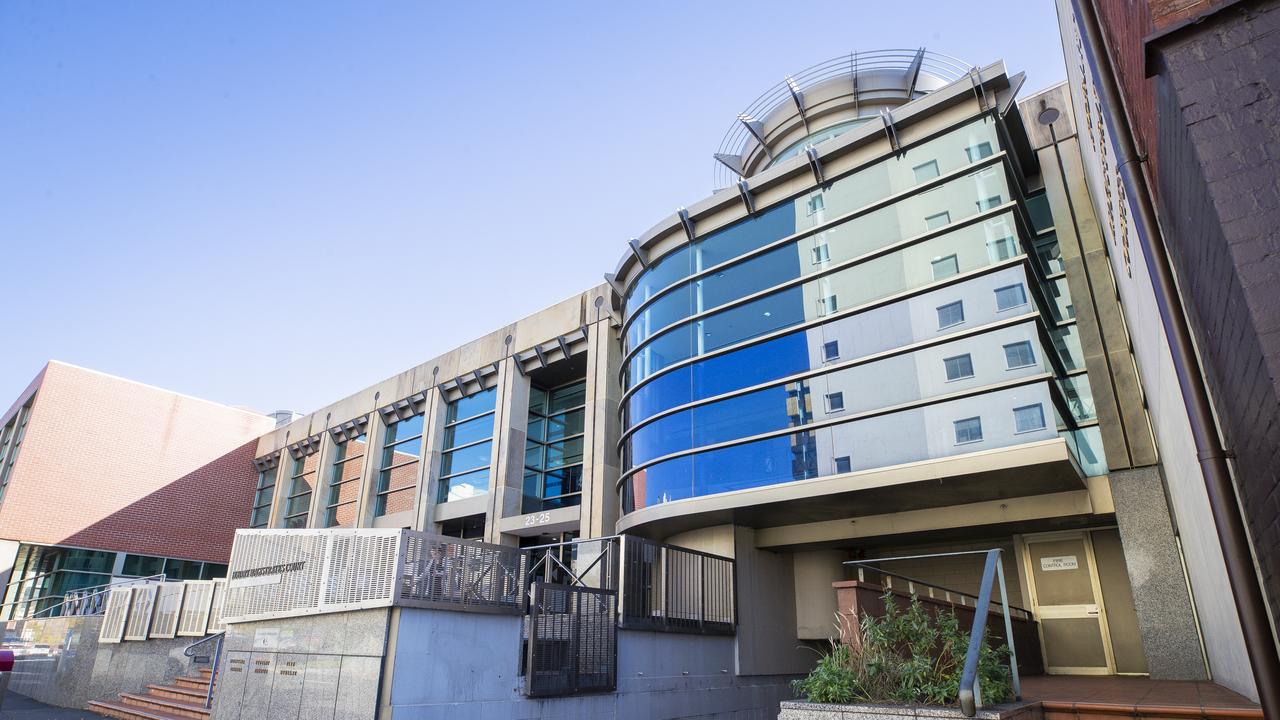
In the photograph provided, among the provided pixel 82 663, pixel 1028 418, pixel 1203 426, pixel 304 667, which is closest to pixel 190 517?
pixel 82 663

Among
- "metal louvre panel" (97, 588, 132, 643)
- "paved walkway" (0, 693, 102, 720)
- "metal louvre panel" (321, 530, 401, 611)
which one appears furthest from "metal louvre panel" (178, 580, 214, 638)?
"metal louvre panel" (321, 530, 401, 611)

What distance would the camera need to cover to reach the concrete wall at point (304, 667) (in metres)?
9.38

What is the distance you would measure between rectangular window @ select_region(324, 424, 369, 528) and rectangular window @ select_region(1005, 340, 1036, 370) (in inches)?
870

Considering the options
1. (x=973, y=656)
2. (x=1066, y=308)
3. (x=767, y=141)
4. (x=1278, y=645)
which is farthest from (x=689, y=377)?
(x=1278, y=645)

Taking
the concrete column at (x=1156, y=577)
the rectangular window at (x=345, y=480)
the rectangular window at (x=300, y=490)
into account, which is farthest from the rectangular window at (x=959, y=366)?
the rectangular window at (x=300, y=490)

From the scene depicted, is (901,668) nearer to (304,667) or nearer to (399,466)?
(304,667)

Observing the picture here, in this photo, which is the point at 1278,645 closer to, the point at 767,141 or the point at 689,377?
the point at 689,377

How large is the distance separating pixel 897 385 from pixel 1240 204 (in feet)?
33.2

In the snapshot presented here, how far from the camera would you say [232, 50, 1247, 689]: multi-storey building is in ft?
39.6

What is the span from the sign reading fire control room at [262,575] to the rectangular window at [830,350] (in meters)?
9.63

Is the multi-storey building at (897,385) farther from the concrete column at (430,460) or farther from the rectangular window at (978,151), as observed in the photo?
the concrete column at (430,460)

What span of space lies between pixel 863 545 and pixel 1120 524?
221 inches

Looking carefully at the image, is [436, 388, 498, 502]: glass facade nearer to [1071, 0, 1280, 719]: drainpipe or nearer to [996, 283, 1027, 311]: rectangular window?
[996, 283, 1027, 311]: rectangular window

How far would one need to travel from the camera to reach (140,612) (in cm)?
1783
